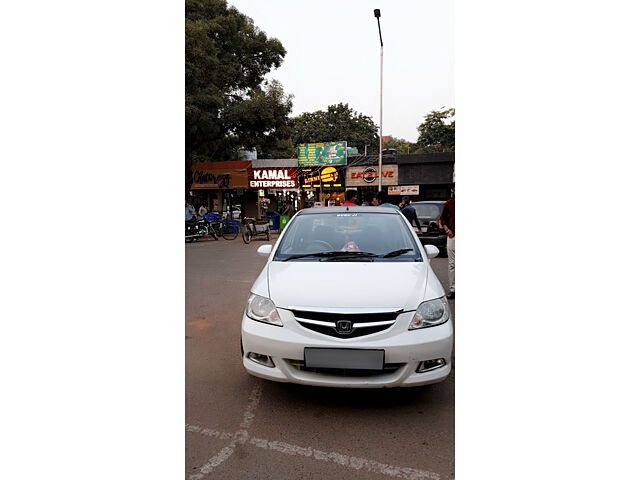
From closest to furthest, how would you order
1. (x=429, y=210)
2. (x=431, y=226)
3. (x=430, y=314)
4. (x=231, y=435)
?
(x=231, y=435) < (x=430, y=314) < (x=431, y=226) < (x=429, y=210)

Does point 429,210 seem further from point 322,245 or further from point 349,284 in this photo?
point 349,284

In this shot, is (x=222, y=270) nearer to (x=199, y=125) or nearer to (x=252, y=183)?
(x=199, y=125)

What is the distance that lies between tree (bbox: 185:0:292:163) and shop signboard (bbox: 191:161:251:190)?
1.82 ft

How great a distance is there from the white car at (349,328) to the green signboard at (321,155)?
20.7 meters

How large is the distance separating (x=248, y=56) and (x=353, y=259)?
67.9 feet

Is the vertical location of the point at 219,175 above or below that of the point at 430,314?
above

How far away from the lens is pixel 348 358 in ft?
8.80

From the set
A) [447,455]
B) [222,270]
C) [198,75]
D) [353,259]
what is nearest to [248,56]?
[198,75]

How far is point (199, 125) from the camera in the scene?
18250 millimetres

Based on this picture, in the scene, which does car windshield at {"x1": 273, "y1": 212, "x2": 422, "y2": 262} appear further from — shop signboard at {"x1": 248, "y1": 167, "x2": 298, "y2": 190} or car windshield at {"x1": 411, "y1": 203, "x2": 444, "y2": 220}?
shop signboard at {"x1": 248, "y1": 167, "x2": 298, "y2": 190}

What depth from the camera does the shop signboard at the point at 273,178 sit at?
22953 millimetres

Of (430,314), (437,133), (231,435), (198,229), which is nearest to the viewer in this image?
(231,435)

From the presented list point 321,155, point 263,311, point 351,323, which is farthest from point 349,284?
point 321,155

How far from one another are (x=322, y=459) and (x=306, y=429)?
1.07 ft
